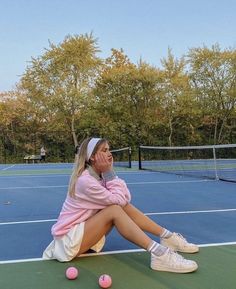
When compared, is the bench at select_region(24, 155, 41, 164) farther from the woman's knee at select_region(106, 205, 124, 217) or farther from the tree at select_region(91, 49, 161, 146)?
the woman's knee at select_region(106, 205, 124, 217)

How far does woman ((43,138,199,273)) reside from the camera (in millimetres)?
2893

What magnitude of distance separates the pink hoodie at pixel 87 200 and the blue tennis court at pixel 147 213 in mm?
297

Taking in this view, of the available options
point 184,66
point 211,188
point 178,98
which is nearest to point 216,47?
point 184,66

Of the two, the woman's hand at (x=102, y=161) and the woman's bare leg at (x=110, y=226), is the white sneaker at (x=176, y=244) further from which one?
the woman's hand at (x=102, y=161)

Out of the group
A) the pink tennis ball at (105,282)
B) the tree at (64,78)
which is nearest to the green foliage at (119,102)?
the tree at (64,78)

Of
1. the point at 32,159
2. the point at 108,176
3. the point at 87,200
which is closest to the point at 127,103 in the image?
the point at 32,159

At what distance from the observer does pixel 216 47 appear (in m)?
24.9

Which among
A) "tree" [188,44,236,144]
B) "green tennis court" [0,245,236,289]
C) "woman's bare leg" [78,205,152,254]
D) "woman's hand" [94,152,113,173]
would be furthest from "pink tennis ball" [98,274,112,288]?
"tree" [188,44,236,144]

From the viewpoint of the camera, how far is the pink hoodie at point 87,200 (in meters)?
3.06

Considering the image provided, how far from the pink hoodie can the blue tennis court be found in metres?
0.30

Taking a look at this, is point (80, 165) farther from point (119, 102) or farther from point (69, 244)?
point (119, 102)

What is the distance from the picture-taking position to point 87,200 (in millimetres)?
3133

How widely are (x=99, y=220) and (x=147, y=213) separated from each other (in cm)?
240

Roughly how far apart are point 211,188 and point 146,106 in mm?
16752
